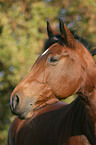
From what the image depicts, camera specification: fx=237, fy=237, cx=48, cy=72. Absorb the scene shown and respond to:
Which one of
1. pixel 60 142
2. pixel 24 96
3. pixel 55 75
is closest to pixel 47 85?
pixel 55 75

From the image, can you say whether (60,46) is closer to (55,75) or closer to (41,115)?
(55,75)

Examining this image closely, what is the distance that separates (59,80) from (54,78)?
0.05 metres

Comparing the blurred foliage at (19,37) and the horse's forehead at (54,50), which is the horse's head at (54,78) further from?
the blurred foliage at (19,37)

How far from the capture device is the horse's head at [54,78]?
225cm

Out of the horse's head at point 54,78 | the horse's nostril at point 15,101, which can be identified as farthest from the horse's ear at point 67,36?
the horse's nostril at point 15,101

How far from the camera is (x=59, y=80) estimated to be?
2.34 meters

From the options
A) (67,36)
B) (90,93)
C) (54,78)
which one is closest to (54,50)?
(67,36)

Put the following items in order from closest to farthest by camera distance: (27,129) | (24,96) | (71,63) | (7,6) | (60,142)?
(24,96)
(71,63)
(60,142)
(27,129)
(7,6)

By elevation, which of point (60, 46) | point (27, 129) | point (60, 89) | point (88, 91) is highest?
point (60, 46)

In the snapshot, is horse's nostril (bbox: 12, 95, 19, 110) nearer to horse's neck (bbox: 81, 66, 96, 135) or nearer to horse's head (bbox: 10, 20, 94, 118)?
horse's head (bbox: 10, 20, 94, 118)

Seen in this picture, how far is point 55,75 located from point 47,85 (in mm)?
127

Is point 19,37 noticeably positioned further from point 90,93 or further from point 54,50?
point 90,93

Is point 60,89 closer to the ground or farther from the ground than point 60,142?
farther from the ground

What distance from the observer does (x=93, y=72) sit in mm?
2439
